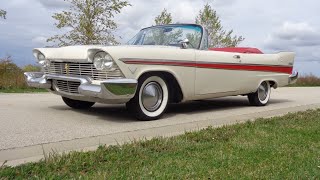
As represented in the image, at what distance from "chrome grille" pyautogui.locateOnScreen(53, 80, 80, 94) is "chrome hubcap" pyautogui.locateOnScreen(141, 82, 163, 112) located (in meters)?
0.99

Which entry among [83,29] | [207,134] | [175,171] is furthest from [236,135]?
[83,29]

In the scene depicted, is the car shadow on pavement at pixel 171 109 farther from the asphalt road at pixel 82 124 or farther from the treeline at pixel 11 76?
the treeline at pixel 11 76

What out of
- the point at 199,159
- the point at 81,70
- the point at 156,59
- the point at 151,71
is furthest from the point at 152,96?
the point at 199,159

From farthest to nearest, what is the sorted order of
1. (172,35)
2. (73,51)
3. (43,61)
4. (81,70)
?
(172,35) → (43,61) → (73,51) → (81,70)

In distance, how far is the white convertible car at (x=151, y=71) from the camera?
5.59m

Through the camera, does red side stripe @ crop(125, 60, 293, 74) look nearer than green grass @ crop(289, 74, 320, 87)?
Yes

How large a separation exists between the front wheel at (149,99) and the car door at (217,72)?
2.18 ft

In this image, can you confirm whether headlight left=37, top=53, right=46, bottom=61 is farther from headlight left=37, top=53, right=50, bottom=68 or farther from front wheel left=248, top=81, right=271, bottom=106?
front wheel left=248, top=81, right=271, bottom=106

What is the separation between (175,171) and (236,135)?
5.72 feet

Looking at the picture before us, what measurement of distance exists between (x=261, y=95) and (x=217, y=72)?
6.44ft

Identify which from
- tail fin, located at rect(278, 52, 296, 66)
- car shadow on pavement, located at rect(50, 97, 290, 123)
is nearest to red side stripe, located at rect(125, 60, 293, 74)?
tail fin, located at rect(278, 52, 296, 66)

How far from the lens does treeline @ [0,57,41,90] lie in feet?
42.4

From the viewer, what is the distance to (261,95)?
336 inches

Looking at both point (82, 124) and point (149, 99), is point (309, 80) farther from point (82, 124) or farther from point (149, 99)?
point (82, 124)
